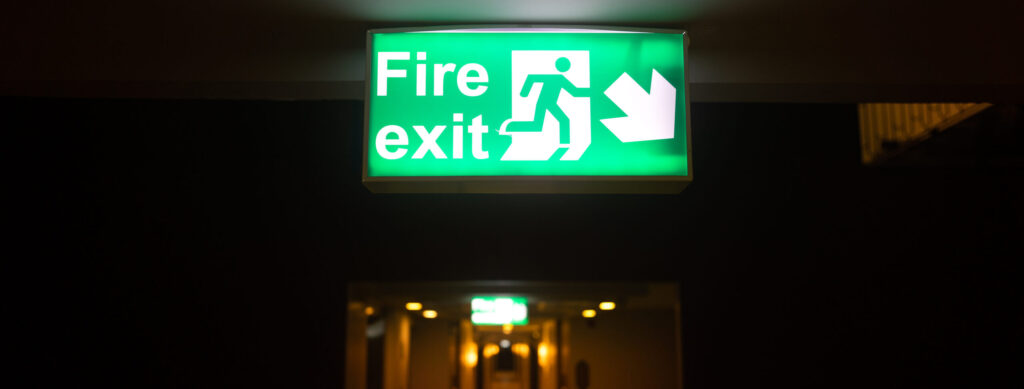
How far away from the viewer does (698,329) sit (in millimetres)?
6406

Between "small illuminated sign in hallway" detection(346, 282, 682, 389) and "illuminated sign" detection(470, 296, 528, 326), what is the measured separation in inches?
0.4

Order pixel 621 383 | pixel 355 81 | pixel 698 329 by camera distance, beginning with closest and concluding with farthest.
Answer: pixel 355 81
pixel 698 329
pixel 621 383

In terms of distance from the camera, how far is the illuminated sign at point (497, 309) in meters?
7.35

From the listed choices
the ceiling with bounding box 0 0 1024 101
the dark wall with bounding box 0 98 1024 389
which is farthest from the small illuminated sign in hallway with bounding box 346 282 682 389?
the ceiling with bounding box 0 0 1024 101

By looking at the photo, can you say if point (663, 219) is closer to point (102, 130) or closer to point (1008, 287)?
point (1008, 287)

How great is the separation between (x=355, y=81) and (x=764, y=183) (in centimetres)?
429

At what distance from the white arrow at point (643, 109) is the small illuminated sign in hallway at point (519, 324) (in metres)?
3.80

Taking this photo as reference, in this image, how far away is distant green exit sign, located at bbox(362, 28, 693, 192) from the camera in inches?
110

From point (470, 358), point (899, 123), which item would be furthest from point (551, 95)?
point (470, 358)

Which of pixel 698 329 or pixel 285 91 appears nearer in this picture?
pixel 285 91

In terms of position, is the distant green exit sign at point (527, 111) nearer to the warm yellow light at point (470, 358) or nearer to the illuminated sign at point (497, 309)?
the illuminated sign at point (497, 309)

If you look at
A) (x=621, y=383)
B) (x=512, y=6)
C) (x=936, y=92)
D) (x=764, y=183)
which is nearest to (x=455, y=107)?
(x=512, y=6)

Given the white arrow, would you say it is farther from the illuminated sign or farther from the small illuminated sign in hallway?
the illuminated sign

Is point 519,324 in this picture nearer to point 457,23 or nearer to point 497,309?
point 497,309
